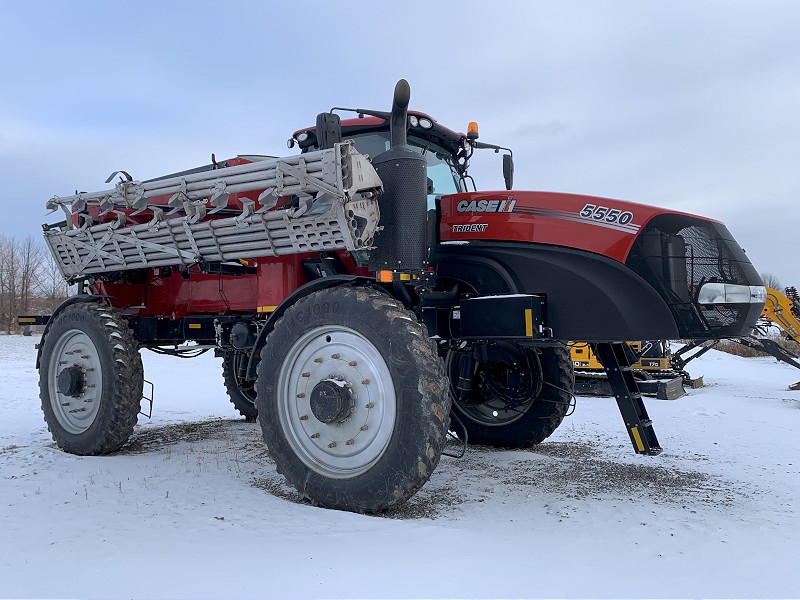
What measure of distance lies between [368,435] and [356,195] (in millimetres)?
1625

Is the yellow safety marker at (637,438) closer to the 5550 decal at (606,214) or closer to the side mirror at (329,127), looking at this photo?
the 5550 decal at (606,214)

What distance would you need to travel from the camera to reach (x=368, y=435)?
4191 mm

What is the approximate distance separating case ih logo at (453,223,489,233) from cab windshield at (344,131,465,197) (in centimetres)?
32

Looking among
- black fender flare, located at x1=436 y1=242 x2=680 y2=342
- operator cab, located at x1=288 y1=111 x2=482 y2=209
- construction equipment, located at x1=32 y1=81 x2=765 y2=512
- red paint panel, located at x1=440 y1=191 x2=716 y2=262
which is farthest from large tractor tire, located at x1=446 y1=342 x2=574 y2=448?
operator cab, located at x1=288 y1=111 x2=482 y2=209

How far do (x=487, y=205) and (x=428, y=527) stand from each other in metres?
2.36

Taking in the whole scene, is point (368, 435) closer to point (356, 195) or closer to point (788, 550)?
point (356, 195)

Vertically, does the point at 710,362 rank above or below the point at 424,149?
below

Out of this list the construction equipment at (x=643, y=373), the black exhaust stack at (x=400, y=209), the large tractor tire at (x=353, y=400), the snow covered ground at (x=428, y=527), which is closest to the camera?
the snow covered ground at (x=428, y=527)

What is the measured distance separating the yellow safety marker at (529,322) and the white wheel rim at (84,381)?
166 inches

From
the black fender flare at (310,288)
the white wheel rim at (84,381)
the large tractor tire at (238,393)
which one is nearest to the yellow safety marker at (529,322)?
the black fender flare at (310,288)

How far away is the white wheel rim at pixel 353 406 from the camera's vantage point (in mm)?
4164

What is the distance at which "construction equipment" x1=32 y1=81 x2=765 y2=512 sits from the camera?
4152 millimetres

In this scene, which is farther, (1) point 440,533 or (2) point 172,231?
(2) point 172,231

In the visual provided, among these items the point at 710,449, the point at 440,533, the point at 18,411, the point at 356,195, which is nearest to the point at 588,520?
the point at 440,533
